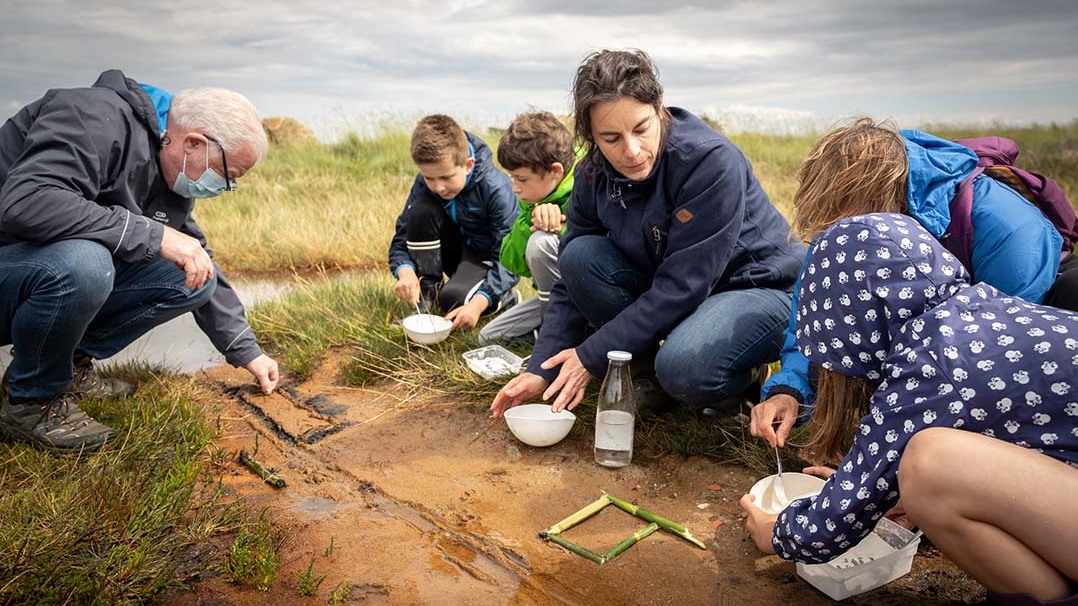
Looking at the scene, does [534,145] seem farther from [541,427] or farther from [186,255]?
[186,255]

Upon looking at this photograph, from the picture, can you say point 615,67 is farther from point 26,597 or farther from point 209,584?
point 26,597

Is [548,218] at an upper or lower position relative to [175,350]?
upper

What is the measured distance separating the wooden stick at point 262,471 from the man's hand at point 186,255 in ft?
2.30

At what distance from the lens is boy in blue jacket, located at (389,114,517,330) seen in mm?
4637

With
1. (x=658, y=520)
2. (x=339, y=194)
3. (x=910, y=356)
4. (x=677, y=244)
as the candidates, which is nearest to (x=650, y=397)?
(x=677, y=244)

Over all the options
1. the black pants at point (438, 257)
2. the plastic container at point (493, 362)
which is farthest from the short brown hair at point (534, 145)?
the black pants at point (438, 257)

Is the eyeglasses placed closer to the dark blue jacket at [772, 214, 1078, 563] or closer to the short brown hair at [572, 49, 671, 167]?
the short brown hair at [572, 49, 671, 167]

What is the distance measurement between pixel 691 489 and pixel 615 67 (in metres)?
1.55

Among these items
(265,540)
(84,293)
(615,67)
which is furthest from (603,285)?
(84,293)

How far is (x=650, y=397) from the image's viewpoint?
3549 mm

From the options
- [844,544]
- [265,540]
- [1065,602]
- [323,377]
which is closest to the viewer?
[1065,602]

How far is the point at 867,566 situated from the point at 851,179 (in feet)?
3.54

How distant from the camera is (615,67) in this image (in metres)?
3.03

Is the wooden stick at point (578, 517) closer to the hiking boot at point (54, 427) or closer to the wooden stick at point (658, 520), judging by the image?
the wooden stick at point (658, 520)
